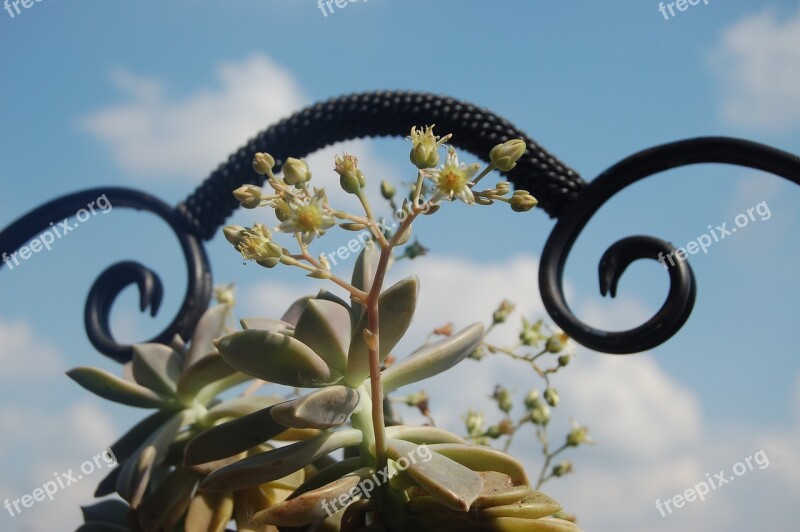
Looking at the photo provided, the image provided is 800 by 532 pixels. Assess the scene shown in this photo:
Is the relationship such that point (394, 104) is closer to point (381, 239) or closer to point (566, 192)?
point (566, 192)

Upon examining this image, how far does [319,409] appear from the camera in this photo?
502mm

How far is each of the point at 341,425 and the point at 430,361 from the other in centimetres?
9

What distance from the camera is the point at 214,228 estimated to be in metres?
0.98

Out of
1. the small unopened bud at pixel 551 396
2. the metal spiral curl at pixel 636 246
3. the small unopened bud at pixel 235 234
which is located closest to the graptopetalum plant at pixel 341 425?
the small unopened bud at pixel 235 234

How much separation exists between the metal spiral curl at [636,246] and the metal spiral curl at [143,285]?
0.43 m

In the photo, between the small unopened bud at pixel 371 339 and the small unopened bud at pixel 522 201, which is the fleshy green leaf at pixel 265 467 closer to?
the small unopened bud at pixel 371 339

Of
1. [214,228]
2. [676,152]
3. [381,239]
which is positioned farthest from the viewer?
[214,228]

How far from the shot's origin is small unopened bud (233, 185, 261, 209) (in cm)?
50

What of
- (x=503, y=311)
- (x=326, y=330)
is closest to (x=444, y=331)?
(x=503, y=311)

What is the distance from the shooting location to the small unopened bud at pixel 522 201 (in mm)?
486

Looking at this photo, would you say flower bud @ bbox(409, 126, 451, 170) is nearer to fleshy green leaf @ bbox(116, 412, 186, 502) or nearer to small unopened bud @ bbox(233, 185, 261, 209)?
small unopened bud @ bbox(233, 185, 261, 209)

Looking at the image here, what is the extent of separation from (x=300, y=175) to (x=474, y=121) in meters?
0.34

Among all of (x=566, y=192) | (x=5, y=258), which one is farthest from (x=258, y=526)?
(x=5, y=258)

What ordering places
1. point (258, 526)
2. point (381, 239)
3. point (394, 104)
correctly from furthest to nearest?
point (394, 104) < point (258, 526) < point (381, 239)
